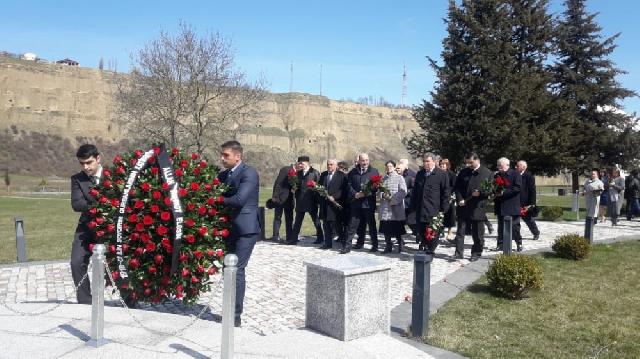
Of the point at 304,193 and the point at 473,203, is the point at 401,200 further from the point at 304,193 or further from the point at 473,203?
the point at 304,193

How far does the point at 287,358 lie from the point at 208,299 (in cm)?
313

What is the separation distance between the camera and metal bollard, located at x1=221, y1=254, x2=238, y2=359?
3963 millimetres

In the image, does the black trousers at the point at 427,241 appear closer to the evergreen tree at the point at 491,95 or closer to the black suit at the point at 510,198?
the black suit at the point at 510,198

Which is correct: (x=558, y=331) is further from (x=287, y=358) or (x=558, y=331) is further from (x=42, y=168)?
(x=42, y=168)

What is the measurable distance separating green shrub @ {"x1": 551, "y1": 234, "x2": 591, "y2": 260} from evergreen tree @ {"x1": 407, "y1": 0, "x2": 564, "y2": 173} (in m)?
14.3

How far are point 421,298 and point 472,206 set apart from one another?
468 centimetres

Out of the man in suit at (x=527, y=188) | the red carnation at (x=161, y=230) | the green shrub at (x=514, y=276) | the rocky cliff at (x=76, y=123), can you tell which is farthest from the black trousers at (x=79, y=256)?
the rocky cliff at (x=76, y=123)

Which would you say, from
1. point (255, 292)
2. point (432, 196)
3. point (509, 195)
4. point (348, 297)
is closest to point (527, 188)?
point (509, 195)

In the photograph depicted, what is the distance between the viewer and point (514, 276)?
293 inches

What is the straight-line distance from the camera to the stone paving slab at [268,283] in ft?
21.7

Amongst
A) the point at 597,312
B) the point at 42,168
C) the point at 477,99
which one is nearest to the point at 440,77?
the point at 477,99

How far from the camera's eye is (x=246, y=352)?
4594 millimetres

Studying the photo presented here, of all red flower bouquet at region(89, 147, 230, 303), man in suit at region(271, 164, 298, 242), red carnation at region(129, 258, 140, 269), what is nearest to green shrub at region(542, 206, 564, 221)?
man in suit at region(271, 164, 298, 242)

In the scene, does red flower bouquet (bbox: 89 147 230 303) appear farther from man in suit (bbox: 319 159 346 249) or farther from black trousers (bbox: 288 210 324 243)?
black trousers (bbox: 288 210 324 243)
